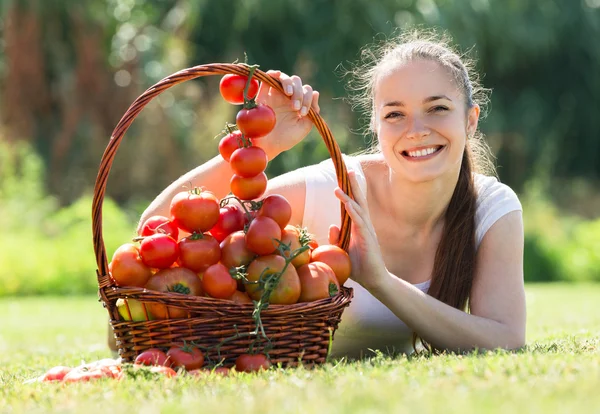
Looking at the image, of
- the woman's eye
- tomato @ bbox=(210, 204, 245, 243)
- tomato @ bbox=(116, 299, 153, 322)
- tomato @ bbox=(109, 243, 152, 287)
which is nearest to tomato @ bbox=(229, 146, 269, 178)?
tomato @ bbox=(210, 204, 245, 243)

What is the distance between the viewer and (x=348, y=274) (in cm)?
317

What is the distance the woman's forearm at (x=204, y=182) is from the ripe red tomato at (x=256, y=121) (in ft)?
1.72

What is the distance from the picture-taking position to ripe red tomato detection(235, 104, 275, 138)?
311cm

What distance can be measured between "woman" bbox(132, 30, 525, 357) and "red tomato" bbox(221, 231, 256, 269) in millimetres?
449

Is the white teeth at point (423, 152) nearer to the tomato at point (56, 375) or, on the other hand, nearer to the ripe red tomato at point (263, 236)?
the ripe red tomato at point (263, 236)

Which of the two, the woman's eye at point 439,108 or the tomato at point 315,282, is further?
the woman's eye at point 439,108

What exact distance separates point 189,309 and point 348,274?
26.7 inches

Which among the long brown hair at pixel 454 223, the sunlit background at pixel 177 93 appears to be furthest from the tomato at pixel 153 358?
the sunlit background at pixel 177 93

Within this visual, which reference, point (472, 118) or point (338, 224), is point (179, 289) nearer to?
point (338, 224)

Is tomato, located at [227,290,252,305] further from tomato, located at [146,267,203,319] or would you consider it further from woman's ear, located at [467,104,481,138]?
woman's ear, located at [467,104,481,138]

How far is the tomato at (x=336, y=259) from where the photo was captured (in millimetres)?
3121

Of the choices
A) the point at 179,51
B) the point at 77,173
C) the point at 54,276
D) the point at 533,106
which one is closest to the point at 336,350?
Answer: the point at 54,276

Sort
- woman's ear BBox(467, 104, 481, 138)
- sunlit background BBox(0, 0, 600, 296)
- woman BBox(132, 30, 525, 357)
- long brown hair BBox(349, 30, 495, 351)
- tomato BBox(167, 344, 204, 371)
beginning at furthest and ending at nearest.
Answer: sunlit background BBox(0, 0, 600, 296), woman's ear BBox(467, 104, 481, 138), long brown hair BBox(349, 30, 495, 351), woman BBox(132, 30, 525, 357), tomato BBox(167, 344, 204, 371)

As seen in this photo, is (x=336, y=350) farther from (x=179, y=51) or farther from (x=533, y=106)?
(x=533, y=106)
